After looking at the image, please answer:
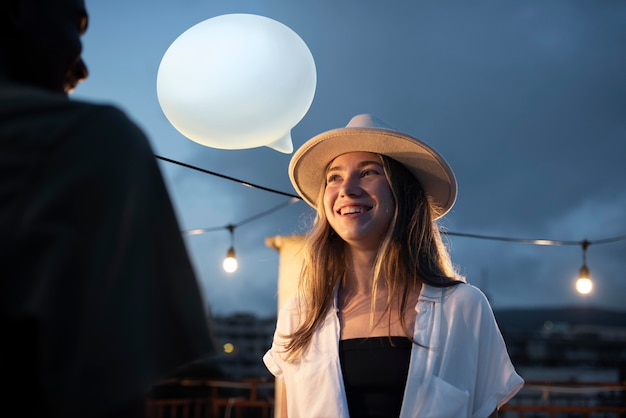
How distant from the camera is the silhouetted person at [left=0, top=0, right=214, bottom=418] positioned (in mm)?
684

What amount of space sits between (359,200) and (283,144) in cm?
47

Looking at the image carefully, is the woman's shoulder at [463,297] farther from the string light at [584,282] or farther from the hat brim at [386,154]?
the string light at [584,282]

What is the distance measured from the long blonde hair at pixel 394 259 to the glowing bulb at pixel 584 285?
15.8ft

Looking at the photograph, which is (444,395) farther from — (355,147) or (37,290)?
(37,290)

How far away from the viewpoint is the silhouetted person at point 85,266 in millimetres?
684

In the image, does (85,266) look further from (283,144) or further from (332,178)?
(283,144)

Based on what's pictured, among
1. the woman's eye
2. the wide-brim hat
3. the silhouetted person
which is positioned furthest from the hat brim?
the silhouetted person

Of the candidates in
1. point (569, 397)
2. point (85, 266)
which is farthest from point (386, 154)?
point (569, 397)

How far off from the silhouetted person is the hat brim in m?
1.62

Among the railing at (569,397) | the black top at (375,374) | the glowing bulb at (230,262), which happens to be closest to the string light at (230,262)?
the glowing bulb at (230,262)

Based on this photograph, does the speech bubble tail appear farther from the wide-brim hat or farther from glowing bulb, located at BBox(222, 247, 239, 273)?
glowing bulb, located at BBox(222, 247, 239, 273)

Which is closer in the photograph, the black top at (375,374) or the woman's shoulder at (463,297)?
the black top at (375,374)

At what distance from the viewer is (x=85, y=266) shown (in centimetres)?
72

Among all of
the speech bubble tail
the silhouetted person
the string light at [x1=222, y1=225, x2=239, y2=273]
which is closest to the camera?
the silhouetted person
